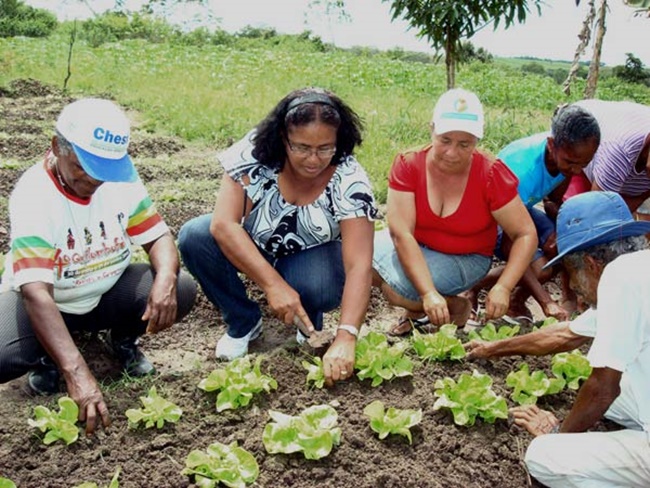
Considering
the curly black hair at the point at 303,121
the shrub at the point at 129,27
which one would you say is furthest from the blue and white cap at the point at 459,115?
the shrub at the point at 129,27

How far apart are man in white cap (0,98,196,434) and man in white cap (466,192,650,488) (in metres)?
1.60

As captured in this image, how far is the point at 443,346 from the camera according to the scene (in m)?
3.09

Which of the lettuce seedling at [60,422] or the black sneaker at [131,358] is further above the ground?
the lettuce seedling at [60,422]

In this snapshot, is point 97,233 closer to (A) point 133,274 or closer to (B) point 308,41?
(A) point 133,274

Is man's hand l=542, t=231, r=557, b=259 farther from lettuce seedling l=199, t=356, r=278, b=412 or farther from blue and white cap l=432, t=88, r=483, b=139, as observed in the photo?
lettuce seedling l=199, t=356, r=278, b=412

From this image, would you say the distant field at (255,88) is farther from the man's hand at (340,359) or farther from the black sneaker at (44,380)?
the black sneaker at (44,380)

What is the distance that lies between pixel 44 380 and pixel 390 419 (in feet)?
5.15

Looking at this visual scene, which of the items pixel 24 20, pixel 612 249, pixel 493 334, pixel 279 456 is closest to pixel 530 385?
pixel 493 334

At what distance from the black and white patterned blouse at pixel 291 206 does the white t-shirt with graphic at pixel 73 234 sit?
43 centimetres

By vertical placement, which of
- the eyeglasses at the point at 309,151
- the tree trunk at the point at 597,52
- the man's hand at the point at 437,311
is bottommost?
the man's hand at the point at 437,311

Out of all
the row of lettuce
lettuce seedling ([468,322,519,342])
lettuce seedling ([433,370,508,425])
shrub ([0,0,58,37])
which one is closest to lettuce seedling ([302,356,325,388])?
the row of lettuce

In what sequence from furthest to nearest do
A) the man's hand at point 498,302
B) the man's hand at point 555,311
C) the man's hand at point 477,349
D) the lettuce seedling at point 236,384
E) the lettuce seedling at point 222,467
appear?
1. the man's hand at point 555,311
2. the man's hand at point 498,302
3. the man's hand at point 477,349
4. the lettuce seedling at point 236,384
5. the lettuce seedling at point 222,467

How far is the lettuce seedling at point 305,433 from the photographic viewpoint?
240 centimetres

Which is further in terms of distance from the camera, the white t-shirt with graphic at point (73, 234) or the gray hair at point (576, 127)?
the gray hair at point (576, 127)
